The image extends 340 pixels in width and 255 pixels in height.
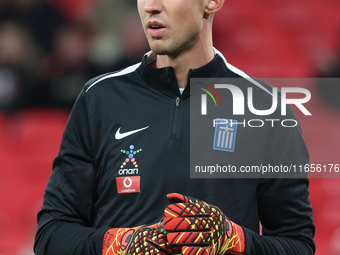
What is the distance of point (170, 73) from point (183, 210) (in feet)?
1.21

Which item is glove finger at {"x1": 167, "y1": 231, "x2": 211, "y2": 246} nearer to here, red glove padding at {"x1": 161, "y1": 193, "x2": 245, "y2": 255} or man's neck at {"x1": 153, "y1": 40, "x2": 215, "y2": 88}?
red glove padding at {"x1": 161, "y1": 193, "x2": 245, "y2": 255}

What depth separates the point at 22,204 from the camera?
7.84 feet

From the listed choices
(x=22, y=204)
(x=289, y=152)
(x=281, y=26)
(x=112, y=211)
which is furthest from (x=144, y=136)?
(x=281, y=26)

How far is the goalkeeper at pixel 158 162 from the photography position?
955 millimetres

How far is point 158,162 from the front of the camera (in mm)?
969

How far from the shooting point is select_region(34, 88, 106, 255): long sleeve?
931 mm

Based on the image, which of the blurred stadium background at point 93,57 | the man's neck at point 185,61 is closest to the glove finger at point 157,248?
the man's neck at point 185,61

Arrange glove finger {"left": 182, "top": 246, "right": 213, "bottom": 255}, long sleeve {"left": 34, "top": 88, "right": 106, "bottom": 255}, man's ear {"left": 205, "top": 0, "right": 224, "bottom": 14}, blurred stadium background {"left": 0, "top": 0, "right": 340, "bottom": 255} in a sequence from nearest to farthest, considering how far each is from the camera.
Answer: glove finger {"left": 182, "top": 246, "right": 213, "bottom": 255}, long sleeve {"left": 34, "top": 88, "right": 106, "bottom": 255}, man's ear {"left": 205, "top": 0, "right": 224, "bottom": 14}, blurred stadium background {"left": 0, "top": 0, "right": 340, "bottom": 255}

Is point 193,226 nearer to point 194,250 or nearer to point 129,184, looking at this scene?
point 194,250

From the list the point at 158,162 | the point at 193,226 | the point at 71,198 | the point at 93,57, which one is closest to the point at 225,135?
the point at 158,162

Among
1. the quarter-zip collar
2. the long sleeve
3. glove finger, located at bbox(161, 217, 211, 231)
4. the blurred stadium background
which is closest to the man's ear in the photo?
the quarter-zip collar

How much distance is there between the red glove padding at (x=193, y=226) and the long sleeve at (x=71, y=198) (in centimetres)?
22

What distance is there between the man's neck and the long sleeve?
26 cm

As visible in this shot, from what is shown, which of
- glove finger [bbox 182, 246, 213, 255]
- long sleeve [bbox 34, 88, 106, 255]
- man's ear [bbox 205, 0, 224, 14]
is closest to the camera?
glove finger [bbox 182, 246, 213, 255]
